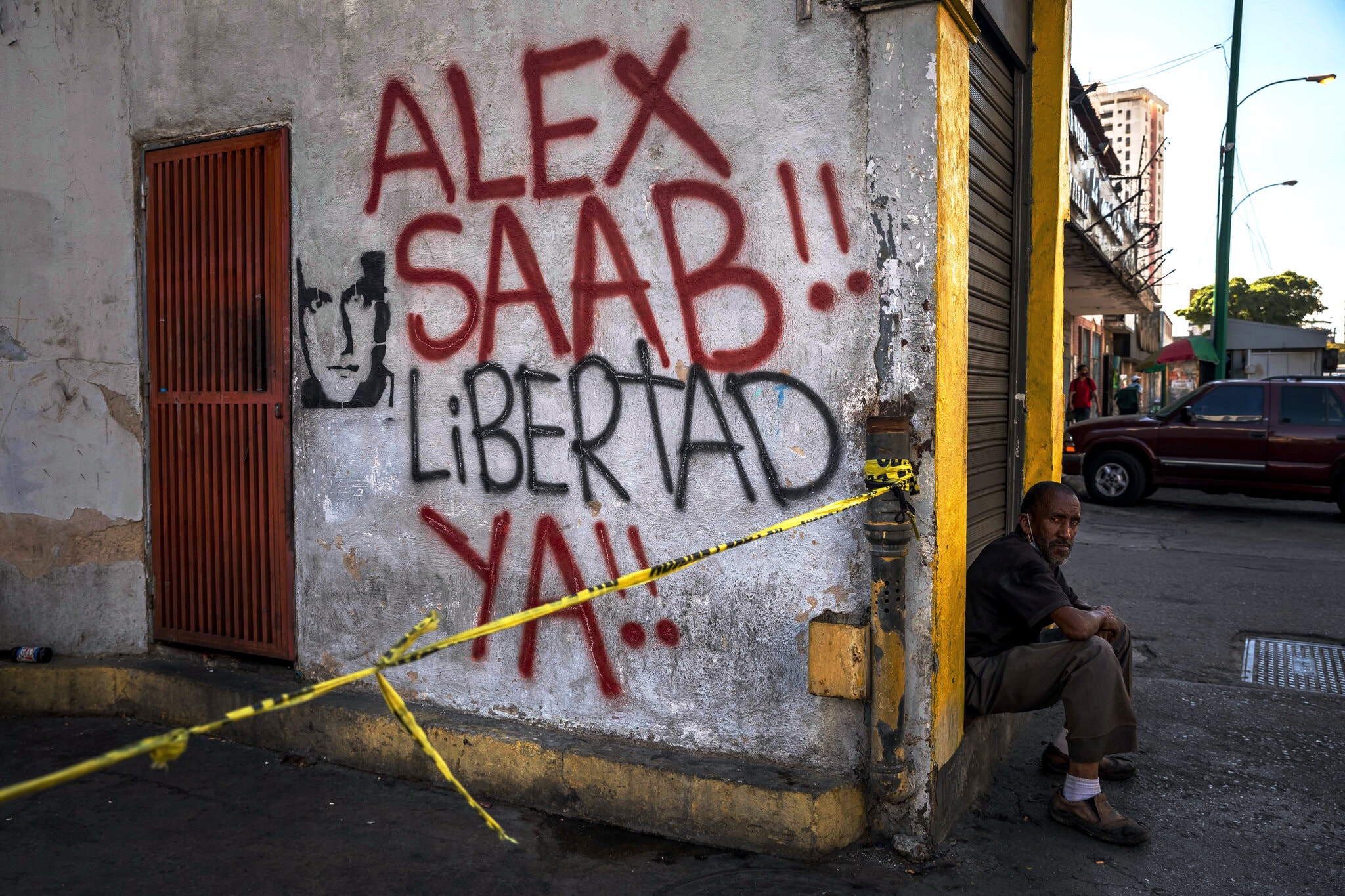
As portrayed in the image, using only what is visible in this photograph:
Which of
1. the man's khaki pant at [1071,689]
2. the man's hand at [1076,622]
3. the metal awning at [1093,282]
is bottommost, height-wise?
the man's khaki pant at [1071,689]

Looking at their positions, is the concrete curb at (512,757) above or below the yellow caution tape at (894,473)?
below

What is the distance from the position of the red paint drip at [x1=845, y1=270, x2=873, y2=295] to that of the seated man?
3.60 ft

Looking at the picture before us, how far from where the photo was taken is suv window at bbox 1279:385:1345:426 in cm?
1074

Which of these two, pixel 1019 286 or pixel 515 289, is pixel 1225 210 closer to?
pixel 1019 286

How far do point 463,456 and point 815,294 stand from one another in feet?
5.15

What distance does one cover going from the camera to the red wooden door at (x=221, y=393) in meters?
4.27

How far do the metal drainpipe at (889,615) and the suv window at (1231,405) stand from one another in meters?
10.0

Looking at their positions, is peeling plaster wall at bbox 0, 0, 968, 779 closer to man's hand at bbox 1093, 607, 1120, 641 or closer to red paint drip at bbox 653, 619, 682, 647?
red paint drip at bbox 653, 619, 682, 647

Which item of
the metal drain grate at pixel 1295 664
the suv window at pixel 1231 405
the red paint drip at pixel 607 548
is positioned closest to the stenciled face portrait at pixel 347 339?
the red paint drip at pixel 607 548

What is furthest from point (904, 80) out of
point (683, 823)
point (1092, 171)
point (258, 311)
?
point (1092, 171)

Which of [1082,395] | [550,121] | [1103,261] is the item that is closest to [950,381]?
[550,121]

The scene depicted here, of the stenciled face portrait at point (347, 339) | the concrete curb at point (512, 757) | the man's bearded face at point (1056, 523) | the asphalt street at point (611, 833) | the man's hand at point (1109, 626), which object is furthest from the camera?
the stenciled face portrait at point (347, 339)

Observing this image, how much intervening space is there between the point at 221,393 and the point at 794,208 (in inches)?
111

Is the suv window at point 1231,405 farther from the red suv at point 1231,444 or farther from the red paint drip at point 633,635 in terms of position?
the red paint drip at point 633,635
